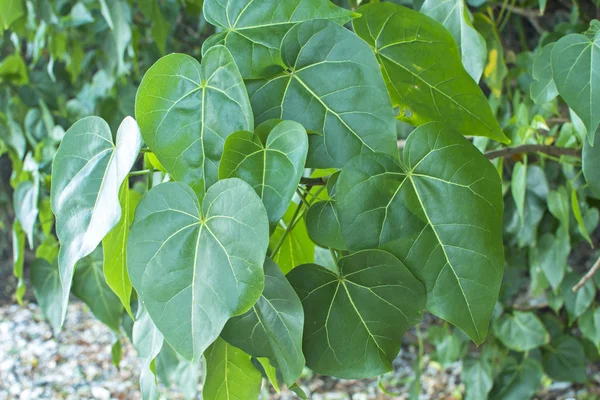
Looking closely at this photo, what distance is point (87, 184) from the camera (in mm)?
361

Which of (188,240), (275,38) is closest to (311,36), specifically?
(275,38)

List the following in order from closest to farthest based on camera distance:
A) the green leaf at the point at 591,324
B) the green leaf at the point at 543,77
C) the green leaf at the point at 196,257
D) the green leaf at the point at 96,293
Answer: the green leaf at the point at 196,257 < the green leaf at the point at 543,77 < the green leaf at the point at 96,293 < the green leaf at the point at 591,324

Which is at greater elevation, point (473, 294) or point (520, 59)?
point (473, 294)

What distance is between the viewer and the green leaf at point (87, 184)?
1.08 ft

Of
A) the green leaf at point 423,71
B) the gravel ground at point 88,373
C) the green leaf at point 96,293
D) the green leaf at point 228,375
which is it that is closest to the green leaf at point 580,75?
the green leaf at point 423,71

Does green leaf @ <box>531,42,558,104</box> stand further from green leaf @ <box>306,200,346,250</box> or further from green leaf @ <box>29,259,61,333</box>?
green leaf @ <box>29,259,61,333</box>

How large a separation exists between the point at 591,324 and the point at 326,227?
102cm

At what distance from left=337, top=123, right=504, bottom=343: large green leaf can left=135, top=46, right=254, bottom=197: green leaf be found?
3.0 inches

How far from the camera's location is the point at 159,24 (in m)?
1.18

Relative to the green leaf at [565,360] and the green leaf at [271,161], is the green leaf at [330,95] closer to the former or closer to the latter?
the green leaf at [271,161]

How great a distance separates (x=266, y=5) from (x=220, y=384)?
24 cm

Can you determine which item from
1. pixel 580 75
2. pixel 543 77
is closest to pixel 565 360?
pixel 543 77

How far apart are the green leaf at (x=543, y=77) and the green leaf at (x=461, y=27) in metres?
0.05

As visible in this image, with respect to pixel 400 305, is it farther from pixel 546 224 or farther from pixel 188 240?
pixel 546 224
